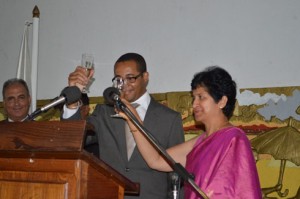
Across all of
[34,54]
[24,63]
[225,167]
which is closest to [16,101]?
[34,54]

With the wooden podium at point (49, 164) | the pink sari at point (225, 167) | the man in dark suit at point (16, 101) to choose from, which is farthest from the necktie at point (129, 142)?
the wooden podium at point (49, 164)

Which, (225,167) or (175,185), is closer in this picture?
(175,185)

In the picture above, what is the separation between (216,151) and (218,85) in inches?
12.8

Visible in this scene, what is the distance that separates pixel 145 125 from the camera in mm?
2480

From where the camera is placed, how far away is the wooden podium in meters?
1.28

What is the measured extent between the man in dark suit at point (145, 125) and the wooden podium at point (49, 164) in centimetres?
100

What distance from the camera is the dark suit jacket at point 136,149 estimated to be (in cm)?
241

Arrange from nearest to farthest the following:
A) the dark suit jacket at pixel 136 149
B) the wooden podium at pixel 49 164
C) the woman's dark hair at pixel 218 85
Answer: the wooden podium at pixel 49 164 → the woman's dark hair at pixel 218 85 → the dark suit jacket at pixel 136 149

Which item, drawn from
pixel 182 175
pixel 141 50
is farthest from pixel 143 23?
pixel 182 175

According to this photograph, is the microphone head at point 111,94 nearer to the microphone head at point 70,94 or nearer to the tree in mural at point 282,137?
the microphone head at point 70,94

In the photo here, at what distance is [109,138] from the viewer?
2.49m

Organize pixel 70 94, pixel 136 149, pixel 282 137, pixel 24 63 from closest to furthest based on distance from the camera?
pixel 70 94, pixel 136 149, pixel 282 137, pixel 24 63

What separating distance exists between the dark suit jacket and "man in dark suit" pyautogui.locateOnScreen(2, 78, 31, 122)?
2.26 feet

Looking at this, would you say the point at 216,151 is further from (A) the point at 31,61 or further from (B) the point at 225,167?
(A) the point at 31,61
